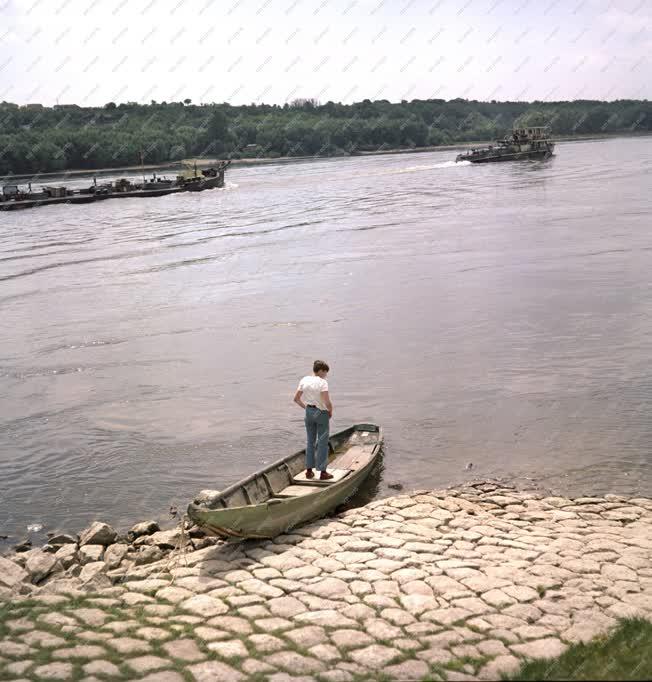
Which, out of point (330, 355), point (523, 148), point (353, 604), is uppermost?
point (523, 148)

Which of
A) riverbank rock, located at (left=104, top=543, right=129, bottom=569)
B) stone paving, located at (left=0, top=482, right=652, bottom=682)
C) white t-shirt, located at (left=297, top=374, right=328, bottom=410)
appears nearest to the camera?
stone paving, located at (left=0, top=482, right=652, bottom=682)

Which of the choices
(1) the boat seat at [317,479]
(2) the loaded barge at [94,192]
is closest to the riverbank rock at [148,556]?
(1) the boat seat at [317,479]

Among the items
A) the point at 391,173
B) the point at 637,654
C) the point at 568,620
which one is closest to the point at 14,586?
the point at 568,620

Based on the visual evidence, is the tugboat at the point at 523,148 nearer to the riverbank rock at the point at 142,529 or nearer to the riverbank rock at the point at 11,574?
the riverbank rock at the point at 142,529

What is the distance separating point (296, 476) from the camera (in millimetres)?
12320

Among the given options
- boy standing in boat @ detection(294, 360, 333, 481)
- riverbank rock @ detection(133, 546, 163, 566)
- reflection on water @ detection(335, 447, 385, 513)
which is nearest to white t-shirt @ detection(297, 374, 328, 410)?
boy standing in boat @ detection(294, 360, 333, 481)

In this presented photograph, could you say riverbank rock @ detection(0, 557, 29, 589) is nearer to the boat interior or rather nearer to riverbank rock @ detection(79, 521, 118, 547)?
riverbank rock @ detection(79, 521, 118, 547)

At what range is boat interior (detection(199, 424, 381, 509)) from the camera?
429 inches

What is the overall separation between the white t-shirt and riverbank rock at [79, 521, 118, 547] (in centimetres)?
333

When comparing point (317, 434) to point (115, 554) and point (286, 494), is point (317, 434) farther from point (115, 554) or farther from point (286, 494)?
point (115, 554)

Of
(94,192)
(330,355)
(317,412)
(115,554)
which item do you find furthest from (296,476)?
(94,192)

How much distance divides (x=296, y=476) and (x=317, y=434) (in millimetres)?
782

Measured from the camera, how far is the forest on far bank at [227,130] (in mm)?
131000

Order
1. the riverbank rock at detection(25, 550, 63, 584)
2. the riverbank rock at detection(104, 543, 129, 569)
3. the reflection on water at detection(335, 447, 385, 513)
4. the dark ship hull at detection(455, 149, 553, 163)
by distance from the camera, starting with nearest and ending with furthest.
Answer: the riverbank rock at detection(25, 550, 63, 584) → the riverbank rock at detection(104, 543, 129, 569) → the reflection on water at detection(335, 447, 385, 513) → the dark ship hull at detection(455, 149, 553, 163)
